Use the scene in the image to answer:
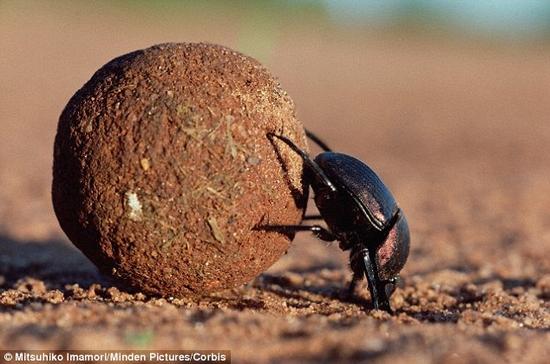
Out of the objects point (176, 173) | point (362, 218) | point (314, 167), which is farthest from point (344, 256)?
point (176, 173)

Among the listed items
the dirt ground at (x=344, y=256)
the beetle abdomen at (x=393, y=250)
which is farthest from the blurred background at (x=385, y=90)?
the beetle abdomen at (x=393, y=250)

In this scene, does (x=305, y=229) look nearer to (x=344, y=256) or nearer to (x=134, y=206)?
(x=134, y=206)

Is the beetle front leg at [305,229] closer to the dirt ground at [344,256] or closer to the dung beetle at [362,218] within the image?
the dung beetle at [362,218]

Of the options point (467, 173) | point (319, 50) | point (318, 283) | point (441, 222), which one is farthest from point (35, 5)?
point (318, 283)

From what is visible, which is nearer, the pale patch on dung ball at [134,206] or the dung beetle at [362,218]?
the pale patch on dung ball at [134,206]

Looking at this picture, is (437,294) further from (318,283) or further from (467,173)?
(467,173)
